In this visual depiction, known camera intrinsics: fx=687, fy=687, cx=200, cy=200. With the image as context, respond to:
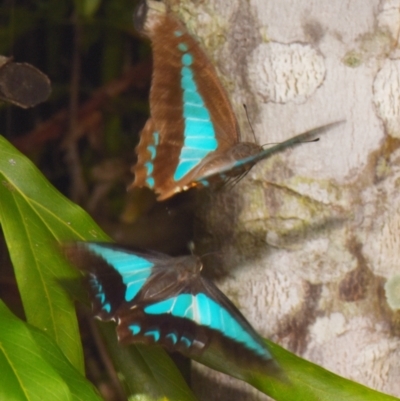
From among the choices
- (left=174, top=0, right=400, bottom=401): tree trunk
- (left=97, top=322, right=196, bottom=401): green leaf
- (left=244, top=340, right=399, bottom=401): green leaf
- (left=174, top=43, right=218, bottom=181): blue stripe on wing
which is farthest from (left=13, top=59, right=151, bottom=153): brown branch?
(left=244, top=340, right=399, bottom=401): green leaf

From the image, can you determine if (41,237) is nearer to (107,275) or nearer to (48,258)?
(48,258)

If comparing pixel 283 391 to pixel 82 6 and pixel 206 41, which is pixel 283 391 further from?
pixel 82 6

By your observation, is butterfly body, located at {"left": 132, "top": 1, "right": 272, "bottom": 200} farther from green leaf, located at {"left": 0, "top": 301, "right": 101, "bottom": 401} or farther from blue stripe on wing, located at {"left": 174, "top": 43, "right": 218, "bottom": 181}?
green leaf, located at {"left": 0, "top": 301, "right": 101, "bottom": 401}

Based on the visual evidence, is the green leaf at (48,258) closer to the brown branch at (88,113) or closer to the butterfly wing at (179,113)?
the butterfly wing at (179,113)

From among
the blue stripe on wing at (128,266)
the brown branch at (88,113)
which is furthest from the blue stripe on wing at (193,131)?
the brown branch at (88,113)

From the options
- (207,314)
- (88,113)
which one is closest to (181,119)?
(207,314)
